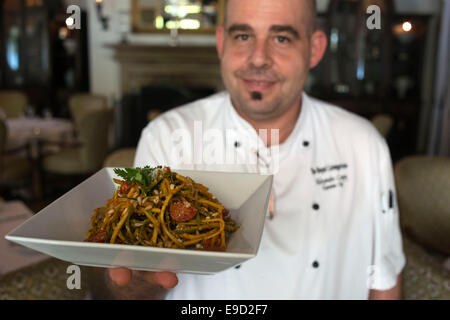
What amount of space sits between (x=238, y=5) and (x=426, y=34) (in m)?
4.47

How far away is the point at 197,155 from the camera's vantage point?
821mm

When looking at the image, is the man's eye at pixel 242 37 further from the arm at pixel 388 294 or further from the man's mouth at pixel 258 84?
the arm at pixel 388 294

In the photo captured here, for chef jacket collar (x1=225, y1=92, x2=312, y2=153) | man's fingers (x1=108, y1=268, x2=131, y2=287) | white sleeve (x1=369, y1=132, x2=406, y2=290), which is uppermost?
chef jacket collar (x1=225, y1=92, x2=312, y2=153)

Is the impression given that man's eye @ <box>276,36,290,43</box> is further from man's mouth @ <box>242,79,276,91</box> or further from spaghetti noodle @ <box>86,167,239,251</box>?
spaghetti noodle @ <box>86,167,239,251</box>

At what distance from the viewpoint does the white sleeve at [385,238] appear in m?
1.06

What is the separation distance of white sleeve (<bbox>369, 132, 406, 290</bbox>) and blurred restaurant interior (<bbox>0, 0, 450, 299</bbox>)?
78.6 inches

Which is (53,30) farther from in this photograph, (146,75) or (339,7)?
(339,7)

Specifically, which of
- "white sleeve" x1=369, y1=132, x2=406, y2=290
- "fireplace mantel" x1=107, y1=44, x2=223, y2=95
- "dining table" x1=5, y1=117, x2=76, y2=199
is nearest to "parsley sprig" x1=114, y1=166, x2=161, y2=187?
"white sleeve" x1=369, y1=132, x2=406, y2=290

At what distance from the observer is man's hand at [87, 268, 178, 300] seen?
0.44 m

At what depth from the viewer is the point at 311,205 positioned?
3.39ft

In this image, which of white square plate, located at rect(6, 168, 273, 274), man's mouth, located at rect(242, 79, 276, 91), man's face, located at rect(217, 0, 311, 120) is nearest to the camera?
white square plate, located at rect(6, 168, 273, 274)

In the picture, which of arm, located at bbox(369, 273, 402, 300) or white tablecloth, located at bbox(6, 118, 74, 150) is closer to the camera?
arm, located at bbox(369, 273, 402, 300)

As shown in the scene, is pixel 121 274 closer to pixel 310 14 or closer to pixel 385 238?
pixel 310 14
